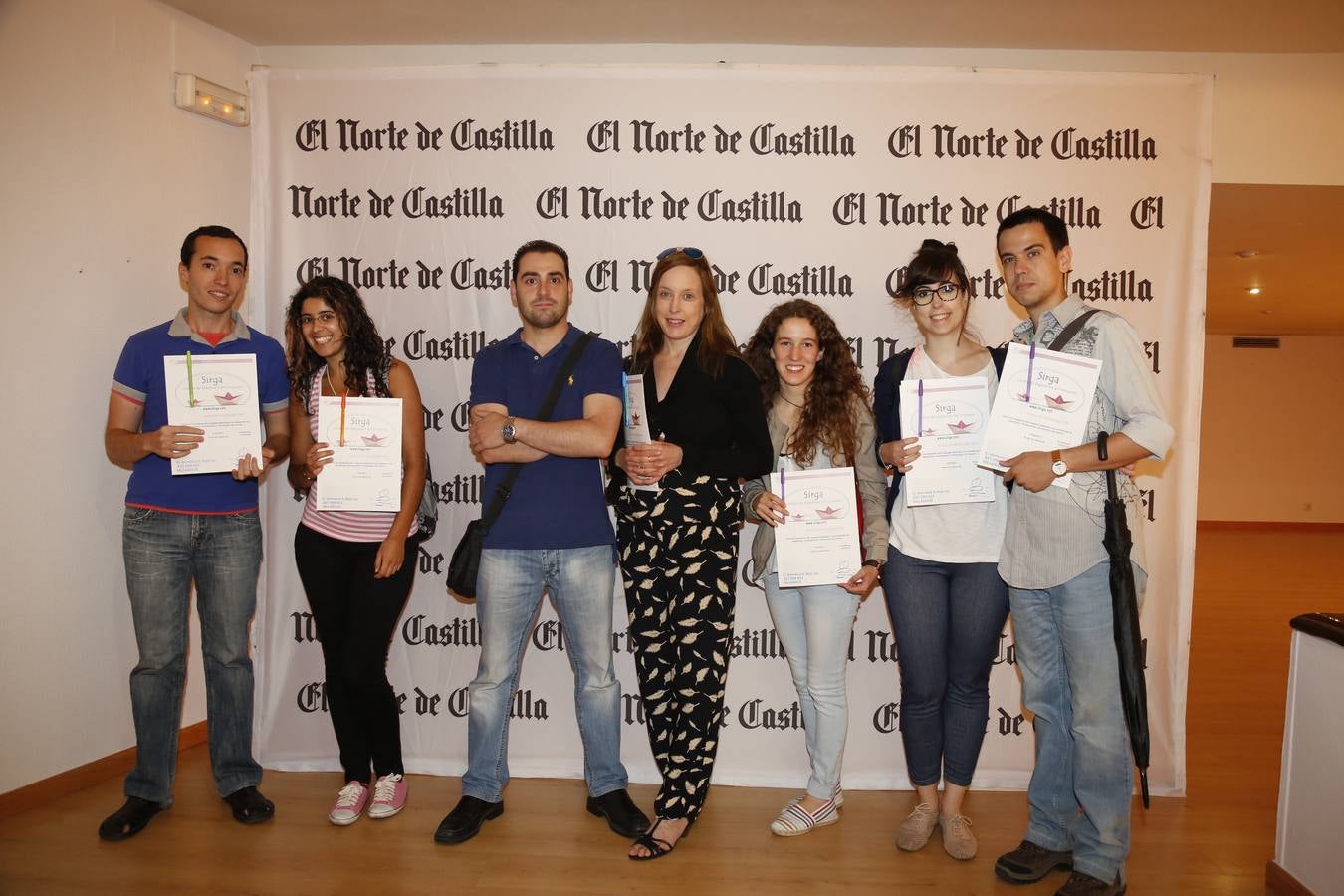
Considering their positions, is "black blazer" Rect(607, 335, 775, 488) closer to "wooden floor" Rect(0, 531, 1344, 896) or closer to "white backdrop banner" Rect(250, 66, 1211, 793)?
"white backdrop banner" Rect(250, 66, 1211, 793)

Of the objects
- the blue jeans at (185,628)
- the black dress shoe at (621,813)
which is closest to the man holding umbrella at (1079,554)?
the black dress shoe at (621,813)

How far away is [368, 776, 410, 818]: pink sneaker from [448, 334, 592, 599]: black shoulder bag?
86cm

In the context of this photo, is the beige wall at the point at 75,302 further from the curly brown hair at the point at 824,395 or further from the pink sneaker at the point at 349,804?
the curly brown hair at the point at 824,395

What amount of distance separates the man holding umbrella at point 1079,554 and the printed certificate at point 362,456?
2.02 m

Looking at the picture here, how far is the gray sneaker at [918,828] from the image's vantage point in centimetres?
294

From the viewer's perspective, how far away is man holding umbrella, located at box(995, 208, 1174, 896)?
2512 mm

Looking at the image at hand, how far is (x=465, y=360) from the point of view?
3721 millimetres

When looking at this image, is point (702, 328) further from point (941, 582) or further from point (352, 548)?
point (352, 548)

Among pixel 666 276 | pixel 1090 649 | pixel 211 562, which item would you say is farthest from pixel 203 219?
pixel 1090 649

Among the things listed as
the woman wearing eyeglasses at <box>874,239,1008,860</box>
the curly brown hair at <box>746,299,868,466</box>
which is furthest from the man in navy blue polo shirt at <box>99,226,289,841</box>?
the woman wearing eyeglasses at <box>874,239,1008,860</box>

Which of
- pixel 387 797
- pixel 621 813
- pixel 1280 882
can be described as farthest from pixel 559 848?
pixel 1280 882

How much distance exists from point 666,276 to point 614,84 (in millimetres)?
1317

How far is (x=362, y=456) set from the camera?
294 centimetres

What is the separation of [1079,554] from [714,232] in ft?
6.49
